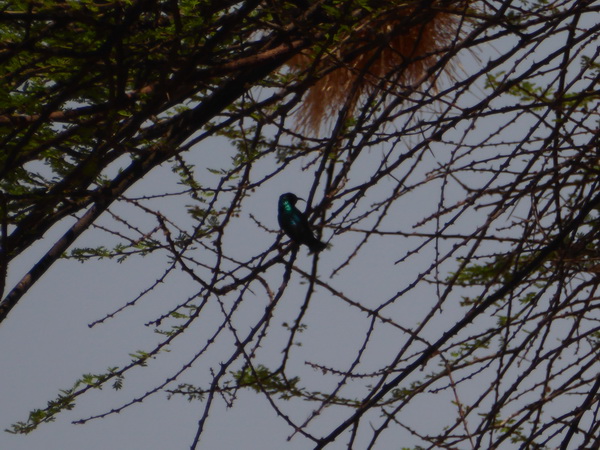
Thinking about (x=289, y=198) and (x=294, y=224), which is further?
(x=289, y=198)

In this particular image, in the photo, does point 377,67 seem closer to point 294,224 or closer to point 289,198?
point 294,224

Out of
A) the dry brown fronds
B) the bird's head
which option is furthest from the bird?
the dry brown fronds

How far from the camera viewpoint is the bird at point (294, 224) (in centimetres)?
290

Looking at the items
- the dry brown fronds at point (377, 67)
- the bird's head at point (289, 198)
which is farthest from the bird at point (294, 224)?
the dry brown fronds at point (377, 67)

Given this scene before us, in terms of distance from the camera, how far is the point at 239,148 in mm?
3785

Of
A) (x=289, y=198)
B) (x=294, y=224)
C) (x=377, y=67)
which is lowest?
(x=294, y=224)

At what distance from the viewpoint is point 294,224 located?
370cm

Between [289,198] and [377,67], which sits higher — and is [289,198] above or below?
above

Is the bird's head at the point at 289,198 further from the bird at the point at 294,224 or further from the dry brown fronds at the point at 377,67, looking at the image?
the dry brown fronds at the point at 377,67

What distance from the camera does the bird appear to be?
9.52 feet

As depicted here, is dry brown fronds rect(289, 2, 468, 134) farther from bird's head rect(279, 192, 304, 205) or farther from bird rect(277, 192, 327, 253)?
bird's head rect(279, 192, 304, 205)

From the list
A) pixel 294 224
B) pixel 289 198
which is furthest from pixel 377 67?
pixel 289 198

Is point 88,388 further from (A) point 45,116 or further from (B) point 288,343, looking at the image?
(A) point 45,116

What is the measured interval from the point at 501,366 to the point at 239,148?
1.51 meters
